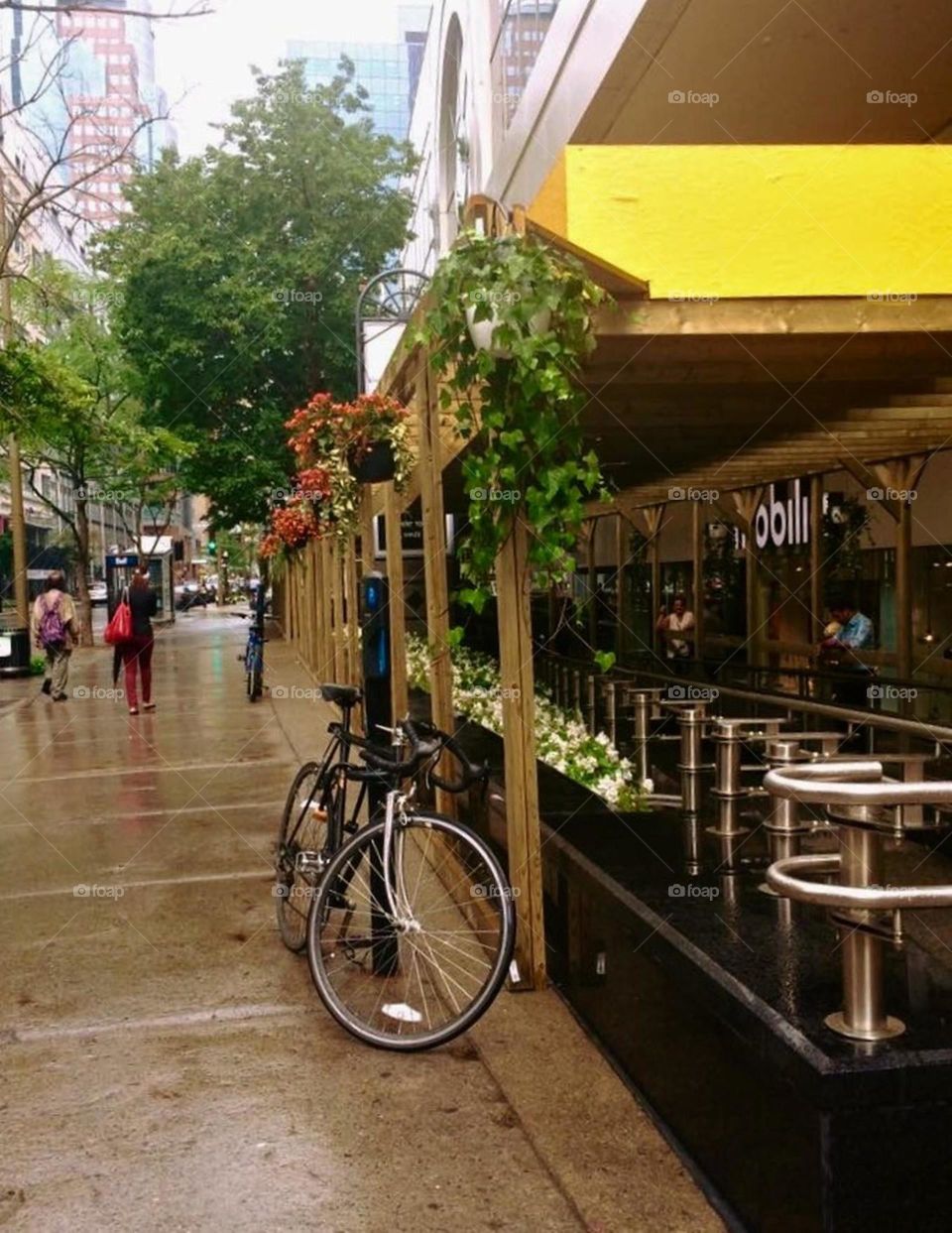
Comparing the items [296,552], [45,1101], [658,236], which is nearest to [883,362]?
[658,236]

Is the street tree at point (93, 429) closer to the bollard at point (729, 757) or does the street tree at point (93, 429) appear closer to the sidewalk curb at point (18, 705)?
the sidewalk curb at point (18, 705)

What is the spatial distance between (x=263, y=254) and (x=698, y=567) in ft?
48.0

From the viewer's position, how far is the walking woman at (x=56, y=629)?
1594cm

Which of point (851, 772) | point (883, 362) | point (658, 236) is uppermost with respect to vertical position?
point (658, 236)

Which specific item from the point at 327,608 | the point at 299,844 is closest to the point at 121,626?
the point at 327,608

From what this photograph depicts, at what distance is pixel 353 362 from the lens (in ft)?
83.6

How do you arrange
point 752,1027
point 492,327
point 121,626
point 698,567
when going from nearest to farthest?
1. point 752,1027
2. point 492,327
3. point 698,567
4. point 121,626

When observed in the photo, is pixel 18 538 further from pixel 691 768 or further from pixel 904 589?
pixel 691 768

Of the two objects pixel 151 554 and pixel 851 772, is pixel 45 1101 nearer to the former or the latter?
pixel 851 772

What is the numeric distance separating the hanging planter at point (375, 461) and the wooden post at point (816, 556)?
4.66 meters

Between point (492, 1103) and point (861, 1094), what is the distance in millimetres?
1494

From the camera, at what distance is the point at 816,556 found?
11.4 metres

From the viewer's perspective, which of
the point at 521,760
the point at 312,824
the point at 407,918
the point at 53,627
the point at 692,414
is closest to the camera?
the point at 407,918

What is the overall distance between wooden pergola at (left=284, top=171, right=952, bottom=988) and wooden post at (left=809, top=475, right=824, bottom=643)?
79 cm
